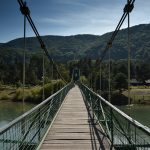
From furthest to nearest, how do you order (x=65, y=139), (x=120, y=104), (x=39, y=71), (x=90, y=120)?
(x=39, y=71) < (x=120, y=104) < (x=90, y=120) < (x=65, y=139)

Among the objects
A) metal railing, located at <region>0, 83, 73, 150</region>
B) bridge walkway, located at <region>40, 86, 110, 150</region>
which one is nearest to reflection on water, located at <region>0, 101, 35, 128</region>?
bridge walkway, located at <region>40, 86, 110, 150</region>

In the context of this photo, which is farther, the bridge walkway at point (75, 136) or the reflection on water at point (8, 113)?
the reflection on water at point (8, 113)

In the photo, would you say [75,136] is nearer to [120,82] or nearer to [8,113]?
[8,113]

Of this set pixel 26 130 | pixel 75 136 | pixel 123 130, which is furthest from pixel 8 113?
pixel 123 130

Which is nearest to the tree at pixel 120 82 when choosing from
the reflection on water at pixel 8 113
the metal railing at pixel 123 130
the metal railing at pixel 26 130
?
the reflection on water at pixel 8 113

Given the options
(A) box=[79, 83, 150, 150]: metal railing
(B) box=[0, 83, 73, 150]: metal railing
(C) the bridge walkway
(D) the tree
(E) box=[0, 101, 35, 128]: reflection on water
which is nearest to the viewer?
(B) box=[0, 83, 73, 150]: metal railing

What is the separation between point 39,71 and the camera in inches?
3735

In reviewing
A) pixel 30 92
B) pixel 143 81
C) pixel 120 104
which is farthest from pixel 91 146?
pixel 143 81

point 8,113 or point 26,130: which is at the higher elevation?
point 26,130

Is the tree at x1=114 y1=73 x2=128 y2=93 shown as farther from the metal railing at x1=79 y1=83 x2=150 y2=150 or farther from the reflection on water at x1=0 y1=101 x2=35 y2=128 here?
the metal railing at x1=79 y1=83 x2=150 y2=150

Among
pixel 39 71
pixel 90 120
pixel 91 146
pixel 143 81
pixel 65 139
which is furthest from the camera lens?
pixel 39 71

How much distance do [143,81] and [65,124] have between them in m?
80.2

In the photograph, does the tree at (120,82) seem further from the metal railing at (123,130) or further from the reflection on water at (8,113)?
the metal railing at (123,130)

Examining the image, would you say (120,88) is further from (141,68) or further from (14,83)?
(14,83)
